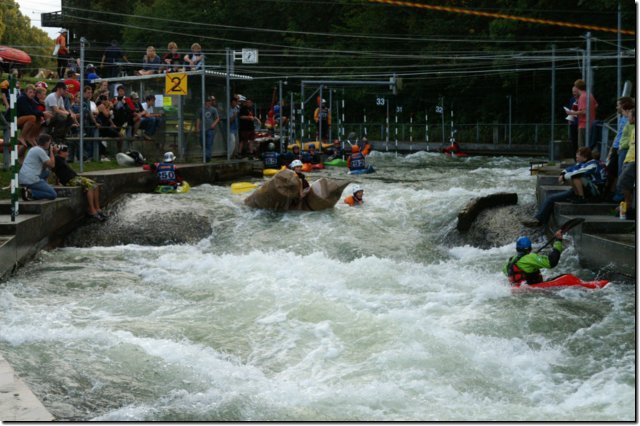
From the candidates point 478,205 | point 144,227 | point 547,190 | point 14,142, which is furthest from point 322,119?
point 14,142

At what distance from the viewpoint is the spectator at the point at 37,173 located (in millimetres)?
15305

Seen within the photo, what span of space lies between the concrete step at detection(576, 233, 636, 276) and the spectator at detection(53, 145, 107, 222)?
8.23m

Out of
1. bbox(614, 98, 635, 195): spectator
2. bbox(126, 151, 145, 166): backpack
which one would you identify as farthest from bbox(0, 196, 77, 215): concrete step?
bbox(614, 98, 635, 195): spectator

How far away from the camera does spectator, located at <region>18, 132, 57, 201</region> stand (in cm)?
1530

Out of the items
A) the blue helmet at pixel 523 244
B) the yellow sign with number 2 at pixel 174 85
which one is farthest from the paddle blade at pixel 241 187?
the blue helmet at pixel 523 244

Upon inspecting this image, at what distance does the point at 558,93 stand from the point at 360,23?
12545 mm

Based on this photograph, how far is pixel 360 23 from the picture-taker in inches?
1955

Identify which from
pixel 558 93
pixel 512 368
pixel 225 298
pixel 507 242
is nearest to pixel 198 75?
pixel 507 242

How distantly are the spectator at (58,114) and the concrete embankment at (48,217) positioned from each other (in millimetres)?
1114

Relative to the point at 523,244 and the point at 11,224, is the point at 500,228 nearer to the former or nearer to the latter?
the point at 523,244

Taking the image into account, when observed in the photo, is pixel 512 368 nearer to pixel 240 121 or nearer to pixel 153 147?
pixel 153 147

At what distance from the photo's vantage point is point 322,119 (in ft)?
113

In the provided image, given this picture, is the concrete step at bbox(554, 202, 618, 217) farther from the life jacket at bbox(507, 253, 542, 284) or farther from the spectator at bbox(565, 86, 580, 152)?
the spectator at bbox(565, 86, 580, 152)

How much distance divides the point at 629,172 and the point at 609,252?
3.83 feet
